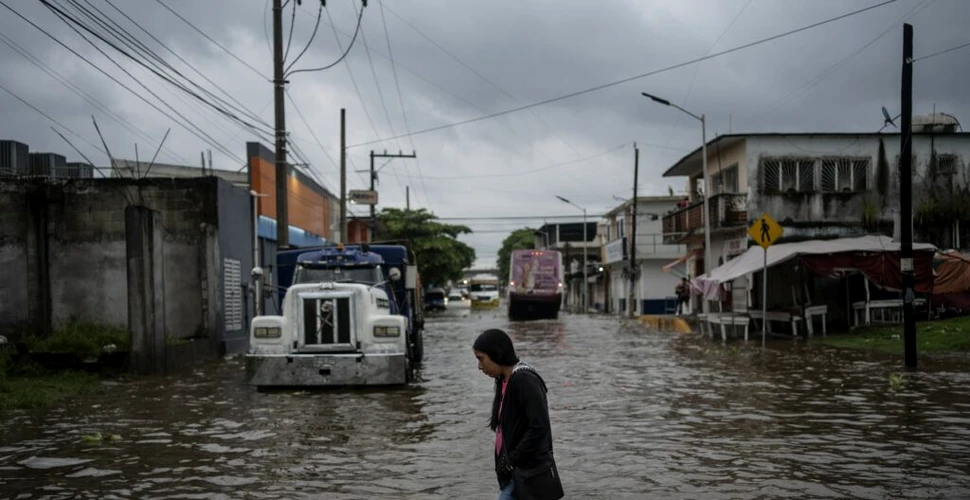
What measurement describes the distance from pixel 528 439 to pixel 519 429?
15 cm

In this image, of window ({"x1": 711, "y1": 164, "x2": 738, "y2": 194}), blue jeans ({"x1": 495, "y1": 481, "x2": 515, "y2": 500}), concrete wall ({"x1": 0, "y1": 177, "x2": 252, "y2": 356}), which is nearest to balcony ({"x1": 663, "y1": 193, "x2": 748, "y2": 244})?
window ({"x1": 711, "y1": 164, "x2": 738, "y2": 194})

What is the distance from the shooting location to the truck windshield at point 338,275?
60.7 feet

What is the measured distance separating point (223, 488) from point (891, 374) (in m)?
12.9

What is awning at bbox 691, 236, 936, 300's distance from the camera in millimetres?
27812

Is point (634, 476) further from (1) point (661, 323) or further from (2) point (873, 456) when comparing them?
(1) point (661, 323)

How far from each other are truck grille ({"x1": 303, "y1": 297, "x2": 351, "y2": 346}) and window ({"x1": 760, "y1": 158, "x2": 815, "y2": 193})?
79.0ft

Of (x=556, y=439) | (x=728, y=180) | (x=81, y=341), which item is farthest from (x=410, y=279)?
(x=728, y=180)

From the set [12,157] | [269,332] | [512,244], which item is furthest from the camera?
[512,244]

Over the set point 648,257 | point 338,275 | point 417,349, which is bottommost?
point 417,349

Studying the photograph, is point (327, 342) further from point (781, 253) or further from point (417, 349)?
point (781, 253)

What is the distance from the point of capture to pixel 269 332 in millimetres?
16516

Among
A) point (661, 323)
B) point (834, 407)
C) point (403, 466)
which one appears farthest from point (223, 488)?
point (661, 323)

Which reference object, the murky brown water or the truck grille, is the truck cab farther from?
the murky brown water

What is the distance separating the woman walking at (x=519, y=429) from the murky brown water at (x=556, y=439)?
3192 millimetres
